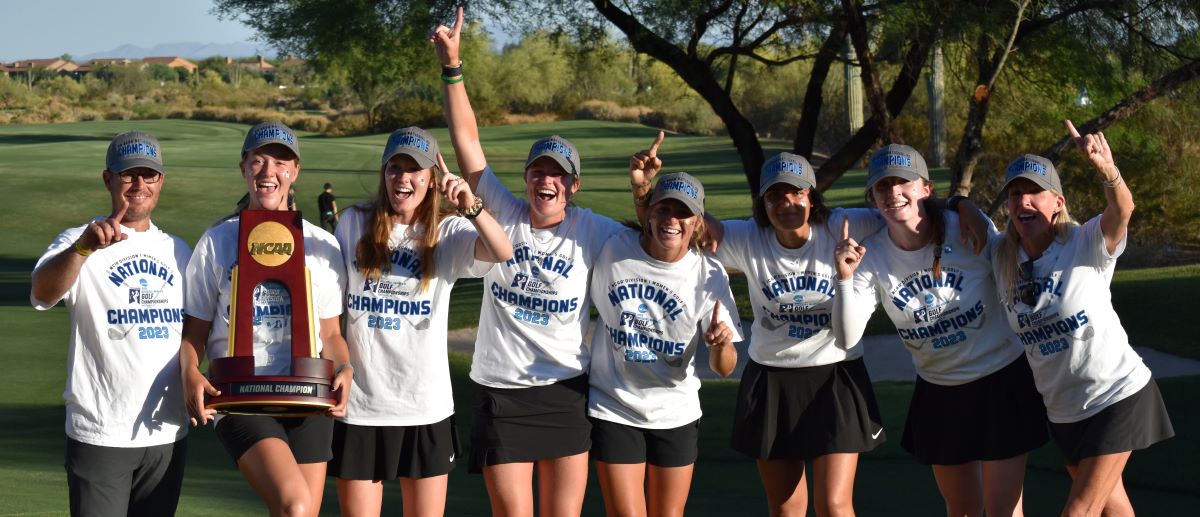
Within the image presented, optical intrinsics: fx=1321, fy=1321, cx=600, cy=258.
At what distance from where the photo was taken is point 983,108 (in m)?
14.4

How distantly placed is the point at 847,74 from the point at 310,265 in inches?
1180

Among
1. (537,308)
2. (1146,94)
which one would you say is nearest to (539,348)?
(537,308)

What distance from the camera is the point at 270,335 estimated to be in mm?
4867

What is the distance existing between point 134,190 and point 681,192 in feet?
7.17

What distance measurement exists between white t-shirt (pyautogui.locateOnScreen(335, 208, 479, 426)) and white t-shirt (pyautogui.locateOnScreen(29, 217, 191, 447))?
71 cm

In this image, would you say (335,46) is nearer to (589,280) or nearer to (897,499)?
(897,499)

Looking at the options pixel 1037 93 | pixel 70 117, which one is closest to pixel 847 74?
pixel 1037 93

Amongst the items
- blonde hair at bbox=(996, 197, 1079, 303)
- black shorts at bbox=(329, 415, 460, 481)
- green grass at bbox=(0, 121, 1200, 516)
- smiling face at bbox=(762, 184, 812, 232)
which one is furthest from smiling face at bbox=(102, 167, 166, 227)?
blonde hair at bbox=(996, 197, 1079, 303)

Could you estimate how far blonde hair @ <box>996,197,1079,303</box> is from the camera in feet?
18.3

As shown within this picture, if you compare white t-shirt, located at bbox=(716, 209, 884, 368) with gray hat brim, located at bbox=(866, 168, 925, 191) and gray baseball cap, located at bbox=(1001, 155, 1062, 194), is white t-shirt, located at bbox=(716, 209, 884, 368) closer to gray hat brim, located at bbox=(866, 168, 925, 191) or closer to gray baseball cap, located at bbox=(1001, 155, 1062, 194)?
gray hat brim, located at bbox=(866, 168, 925, 191)

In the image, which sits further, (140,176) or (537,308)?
(537,308)

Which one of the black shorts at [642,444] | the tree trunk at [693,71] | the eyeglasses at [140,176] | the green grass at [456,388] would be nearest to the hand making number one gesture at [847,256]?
the black shorts at [642,444]

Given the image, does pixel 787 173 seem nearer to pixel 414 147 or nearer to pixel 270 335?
pixel 414 147

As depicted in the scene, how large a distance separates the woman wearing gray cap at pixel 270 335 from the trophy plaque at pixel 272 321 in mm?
21
